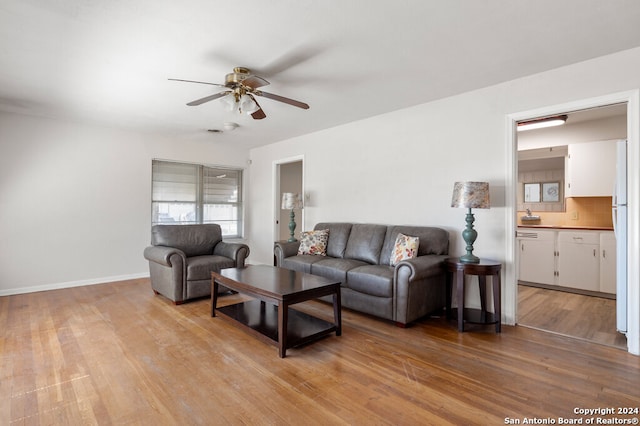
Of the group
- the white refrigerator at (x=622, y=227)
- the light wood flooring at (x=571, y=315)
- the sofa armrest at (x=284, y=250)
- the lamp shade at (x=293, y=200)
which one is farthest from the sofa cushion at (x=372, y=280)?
the lamp shade at (x=293, y=200)

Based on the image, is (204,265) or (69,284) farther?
(69,284)

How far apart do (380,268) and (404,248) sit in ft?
1.11

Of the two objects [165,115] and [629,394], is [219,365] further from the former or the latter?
[165,115]

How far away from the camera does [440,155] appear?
3.70 metres

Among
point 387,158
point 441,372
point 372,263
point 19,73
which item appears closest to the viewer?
point 441,372

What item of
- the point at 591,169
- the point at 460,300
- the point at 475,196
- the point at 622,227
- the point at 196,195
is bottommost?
the point at 460,300

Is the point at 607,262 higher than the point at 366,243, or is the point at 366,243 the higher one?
the point at 366,243

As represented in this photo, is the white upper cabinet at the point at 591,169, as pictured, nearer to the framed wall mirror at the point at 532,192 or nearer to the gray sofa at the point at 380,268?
the framed wall mirror at the point at 532,192

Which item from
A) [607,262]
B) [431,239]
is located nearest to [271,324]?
[431,239]

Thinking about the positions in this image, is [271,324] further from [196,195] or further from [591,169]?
[591,169]

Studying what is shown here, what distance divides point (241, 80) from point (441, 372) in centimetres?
273

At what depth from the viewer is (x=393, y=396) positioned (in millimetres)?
1934

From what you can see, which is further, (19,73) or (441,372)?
(19,73)

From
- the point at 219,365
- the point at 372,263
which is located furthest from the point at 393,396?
the point at 372,263
